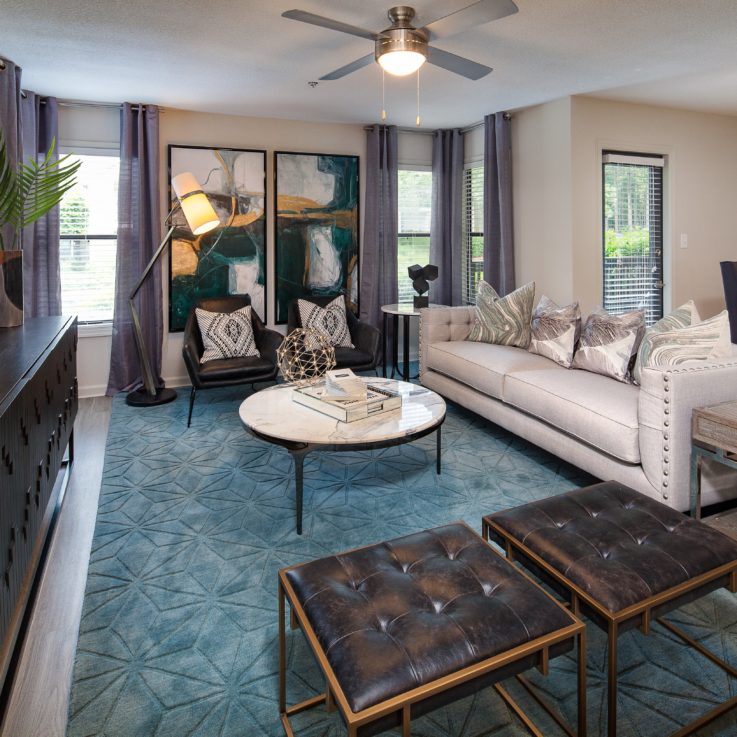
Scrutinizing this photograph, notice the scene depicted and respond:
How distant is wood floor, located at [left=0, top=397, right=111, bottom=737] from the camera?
4.84 ft

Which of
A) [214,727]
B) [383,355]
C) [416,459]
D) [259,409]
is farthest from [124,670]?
[383,355]

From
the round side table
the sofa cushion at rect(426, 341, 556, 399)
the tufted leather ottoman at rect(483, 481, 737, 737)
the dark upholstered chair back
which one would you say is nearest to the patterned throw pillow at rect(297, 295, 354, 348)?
the round side table

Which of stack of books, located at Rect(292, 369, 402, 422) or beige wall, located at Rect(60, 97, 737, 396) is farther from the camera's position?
beige wall, located at Rect(60, 97, 737, 396)

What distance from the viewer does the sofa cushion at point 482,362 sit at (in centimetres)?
347

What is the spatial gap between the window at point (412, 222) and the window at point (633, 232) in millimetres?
1830

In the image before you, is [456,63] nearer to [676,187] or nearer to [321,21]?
[321,21]

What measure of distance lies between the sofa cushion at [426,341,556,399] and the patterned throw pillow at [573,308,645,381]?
0.59ft

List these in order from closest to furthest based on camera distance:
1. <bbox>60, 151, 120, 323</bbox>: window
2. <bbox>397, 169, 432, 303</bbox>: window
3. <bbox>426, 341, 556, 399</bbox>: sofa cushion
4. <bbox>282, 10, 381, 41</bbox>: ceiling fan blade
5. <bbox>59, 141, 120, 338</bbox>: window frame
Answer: <bbox>282, 10, 381, 41</bbox>: ceiling fan blade, <bbox>426, 341, 556, 399</bbox>: sofa cushion, <bbox>59, 141, 120, 338</bbox>: window frame, <bbox>60, 151, 120, 323</bbox>: window, <bbox>397, 169, 432, 303</bbox>: window

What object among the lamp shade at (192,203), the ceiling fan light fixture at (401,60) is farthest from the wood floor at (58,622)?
the ceiling fan light fixture at (401,60)

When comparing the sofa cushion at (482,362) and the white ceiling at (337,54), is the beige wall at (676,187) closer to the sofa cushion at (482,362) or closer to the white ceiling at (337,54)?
the white ceiling at (337,54)

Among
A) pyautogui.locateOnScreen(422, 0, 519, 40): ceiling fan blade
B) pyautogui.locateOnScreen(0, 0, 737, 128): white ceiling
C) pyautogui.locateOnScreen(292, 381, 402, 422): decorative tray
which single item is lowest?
pyautogui.locateOnScreen(292, 381, 402, 422): decorative tray

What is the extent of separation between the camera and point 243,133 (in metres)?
5.07

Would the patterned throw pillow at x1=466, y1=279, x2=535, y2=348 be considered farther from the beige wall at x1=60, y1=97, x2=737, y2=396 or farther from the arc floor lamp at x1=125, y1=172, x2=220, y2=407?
the arc floor lamp at x1=125, y1=172, x2=220, y2=407

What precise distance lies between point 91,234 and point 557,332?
3.90 m
